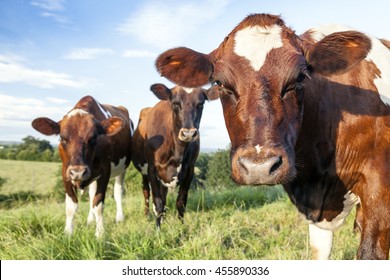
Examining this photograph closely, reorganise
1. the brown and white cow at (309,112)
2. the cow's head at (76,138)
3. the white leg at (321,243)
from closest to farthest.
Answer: the brown and white cow at (309,112)
the white leg at (321,243)
the cow's head at (76,138)

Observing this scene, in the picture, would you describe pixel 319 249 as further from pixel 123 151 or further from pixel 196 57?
pixel 123 151

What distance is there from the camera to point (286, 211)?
7941 mm

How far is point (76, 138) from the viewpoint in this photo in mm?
6961

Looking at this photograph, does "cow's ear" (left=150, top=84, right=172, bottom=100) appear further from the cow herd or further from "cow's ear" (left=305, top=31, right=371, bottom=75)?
"cow's ear" (left=305, top=31, right=371, bottom=75)

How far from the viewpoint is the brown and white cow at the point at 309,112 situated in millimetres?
2693

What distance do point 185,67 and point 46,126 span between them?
178 inches

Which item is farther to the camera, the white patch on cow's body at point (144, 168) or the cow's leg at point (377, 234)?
the white patch on cow's body at point (144, 168)

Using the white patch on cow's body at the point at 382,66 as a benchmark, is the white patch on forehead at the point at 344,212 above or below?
below

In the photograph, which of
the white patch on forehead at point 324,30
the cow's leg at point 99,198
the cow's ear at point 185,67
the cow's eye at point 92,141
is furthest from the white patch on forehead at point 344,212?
the cow's eye at point 92,141

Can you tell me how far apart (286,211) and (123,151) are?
4389 mm

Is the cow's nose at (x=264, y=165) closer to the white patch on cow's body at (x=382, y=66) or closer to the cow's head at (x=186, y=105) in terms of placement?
the white patch on cow's body at (x=382, y=66)

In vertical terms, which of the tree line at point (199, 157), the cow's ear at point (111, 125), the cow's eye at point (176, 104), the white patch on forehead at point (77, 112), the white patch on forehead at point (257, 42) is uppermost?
the white patch on forehead at point (257, 42)

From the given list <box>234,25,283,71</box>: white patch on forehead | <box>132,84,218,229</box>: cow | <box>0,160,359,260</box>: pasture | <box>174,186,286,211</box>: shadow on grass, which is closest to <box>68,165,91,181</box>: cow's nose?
<box>0,160,359,260</box>: pasture

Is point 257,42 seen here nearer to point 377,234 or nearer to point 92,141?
point 377,234
